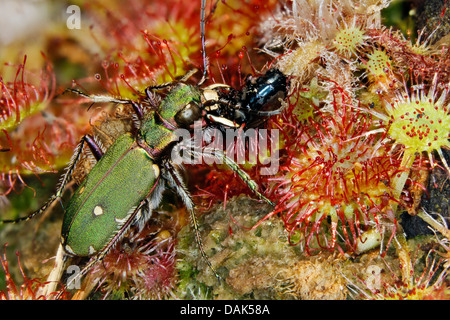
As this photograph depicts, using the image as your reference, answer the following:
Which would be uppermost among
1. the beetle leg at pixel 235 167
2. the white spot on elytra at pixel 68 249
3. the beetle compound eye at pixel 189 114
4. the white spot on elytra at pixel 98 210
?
the beetle compound eye at pixel 189 114

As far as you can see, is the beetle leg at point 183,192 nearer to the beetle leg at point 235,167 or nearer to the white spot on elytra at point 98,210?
the beetle leg at point 235,167

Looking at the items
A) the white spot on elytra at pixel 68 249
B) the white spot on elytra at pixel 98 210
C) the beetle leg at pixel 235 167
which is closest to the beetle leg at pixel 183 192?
the beetle leg at pixel 235 167

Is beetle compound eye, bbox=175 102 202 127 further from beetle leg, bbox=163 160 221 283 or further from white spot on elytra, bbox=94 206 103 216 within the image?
white spot on elytra, bbox=94 206 103 216

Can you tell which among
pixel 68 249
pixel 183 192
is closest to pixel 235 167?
pixel 183 192

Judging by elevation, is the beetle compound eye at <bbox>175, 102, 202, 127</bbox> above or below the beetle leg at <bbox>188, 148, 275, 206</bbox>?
above

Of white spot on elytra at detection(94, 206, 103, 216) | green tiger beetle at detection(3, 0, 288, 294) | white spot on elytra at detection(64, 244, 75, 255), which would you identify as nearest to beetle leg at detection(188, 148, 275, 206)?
green tiger beetle at detection(3, 0, 288, 294)

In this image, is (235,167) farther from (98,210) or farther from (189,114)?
(98,210)

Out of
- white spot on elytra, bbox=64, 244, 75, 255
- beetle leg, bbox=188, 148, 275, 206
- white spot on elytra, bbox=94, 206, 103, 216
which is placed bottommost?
white spot on elytra, bbox=64, 244, 75, 255
